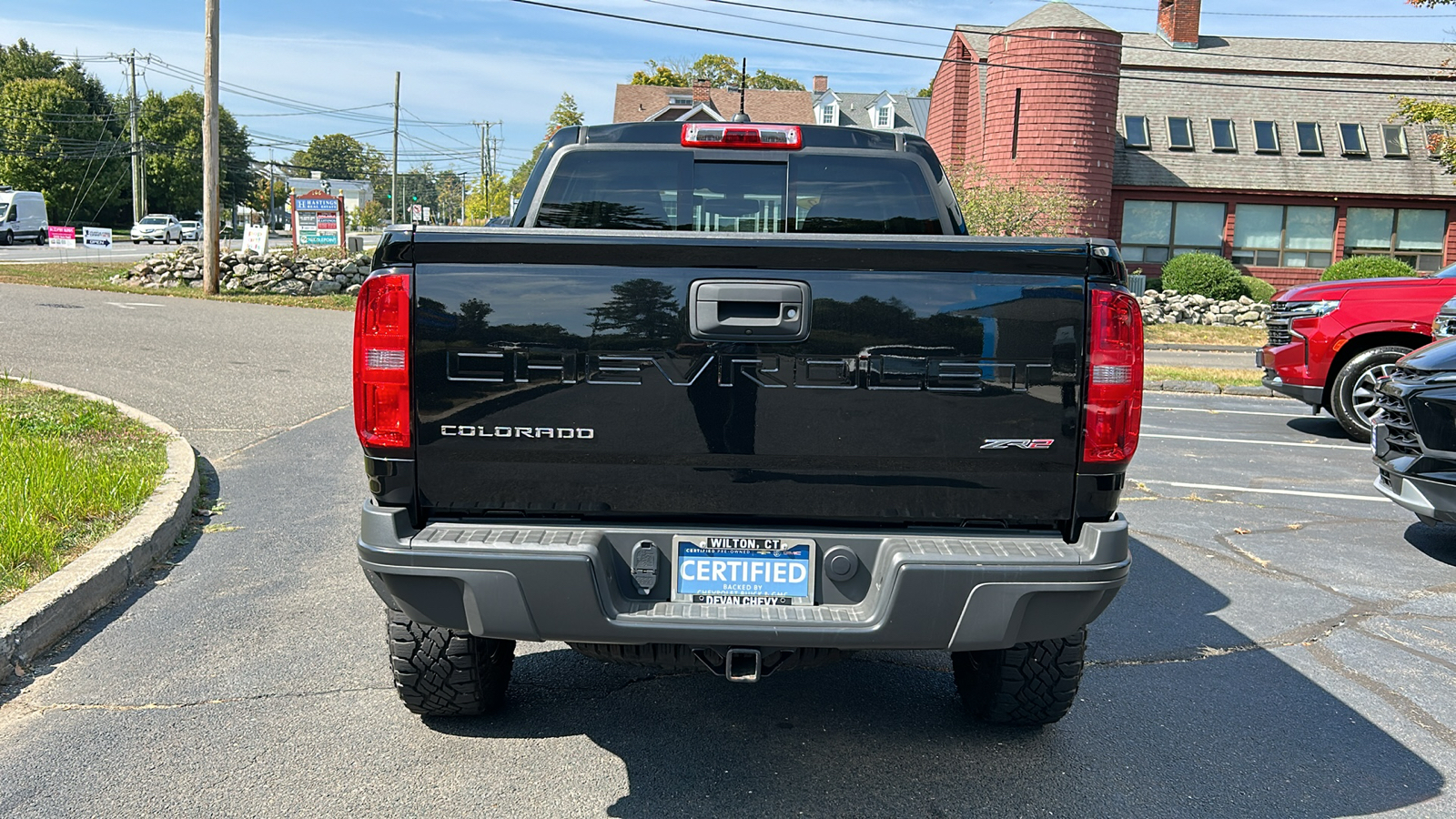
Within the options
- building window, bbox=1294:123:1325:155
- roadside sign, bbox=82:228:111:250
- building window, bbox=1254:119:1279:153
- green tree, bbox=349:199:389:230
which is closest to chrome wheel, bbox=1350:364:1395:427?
building window, bbox=1254:119:1279:153

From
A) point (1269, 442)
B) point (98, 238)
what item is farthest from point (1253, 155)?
point (98, 238)

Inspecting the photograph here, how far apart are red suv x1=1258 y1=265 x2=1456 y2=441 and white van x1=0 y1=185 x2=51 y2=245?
167 ft

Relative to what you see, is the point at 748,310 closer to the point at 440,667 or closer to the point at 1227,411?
the point at 440,667

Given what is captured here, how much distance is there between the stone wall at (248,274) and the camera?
2462 centimetres

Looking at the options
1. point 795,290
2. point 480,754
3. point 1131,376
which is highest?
point 795,290

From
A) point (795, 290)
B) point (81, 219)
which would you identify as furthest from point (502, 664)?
point (81, 219)

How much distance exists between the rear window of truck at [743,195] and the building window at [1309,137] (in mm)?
35878

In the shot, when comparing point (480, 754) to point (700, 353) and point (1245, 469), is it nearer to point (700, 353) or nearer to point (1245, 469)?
point (700, 353)

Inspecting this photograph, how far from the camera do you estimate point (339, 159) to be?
15000cm

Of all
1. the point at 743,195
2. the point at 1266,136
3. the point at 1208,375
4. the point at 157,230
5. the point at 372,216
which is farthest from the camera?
the point at 372,216

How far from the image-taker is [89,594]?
189 inches

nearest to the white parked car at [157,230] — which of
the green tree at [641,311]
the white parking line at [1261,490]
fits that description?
the white parking line at [1261,490]

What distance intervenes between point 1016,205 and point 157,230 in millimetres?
47124

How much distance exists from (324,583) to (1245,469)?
7027mm
